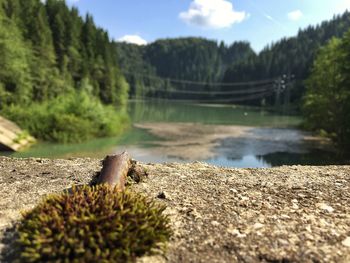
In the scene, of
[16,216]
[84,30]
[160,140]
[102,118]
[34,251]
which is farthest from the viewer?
[84,30]

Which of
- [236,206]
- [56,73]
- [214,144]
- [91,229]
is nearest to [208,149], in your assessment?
[214,144]

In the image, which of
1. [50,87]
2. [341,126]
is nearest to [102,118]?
[50,87]

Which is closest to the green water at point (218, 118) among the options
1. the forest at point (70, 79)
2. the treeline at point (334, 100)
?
the forest at point (70, 79)

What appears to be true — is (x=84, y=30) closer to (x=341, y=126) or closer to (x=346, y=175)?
(x=341, y=126)

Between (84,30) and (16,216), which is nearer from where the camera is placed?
(16,216)

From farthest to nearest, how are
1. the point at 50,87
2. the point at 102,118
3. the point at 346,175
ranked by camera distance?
the point at 50,87
the point at 102,118
the point at 346,175

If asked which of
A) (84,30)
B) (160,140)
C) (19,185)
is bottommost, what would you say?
(160,140)

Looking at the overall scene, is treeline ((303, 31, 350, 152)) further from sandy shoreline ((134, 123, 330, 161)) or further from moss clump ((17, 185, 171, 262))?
moss clump ((17, 185, 171, 262))

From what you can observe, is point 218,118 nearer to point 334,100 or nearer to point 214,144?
point 334,100
